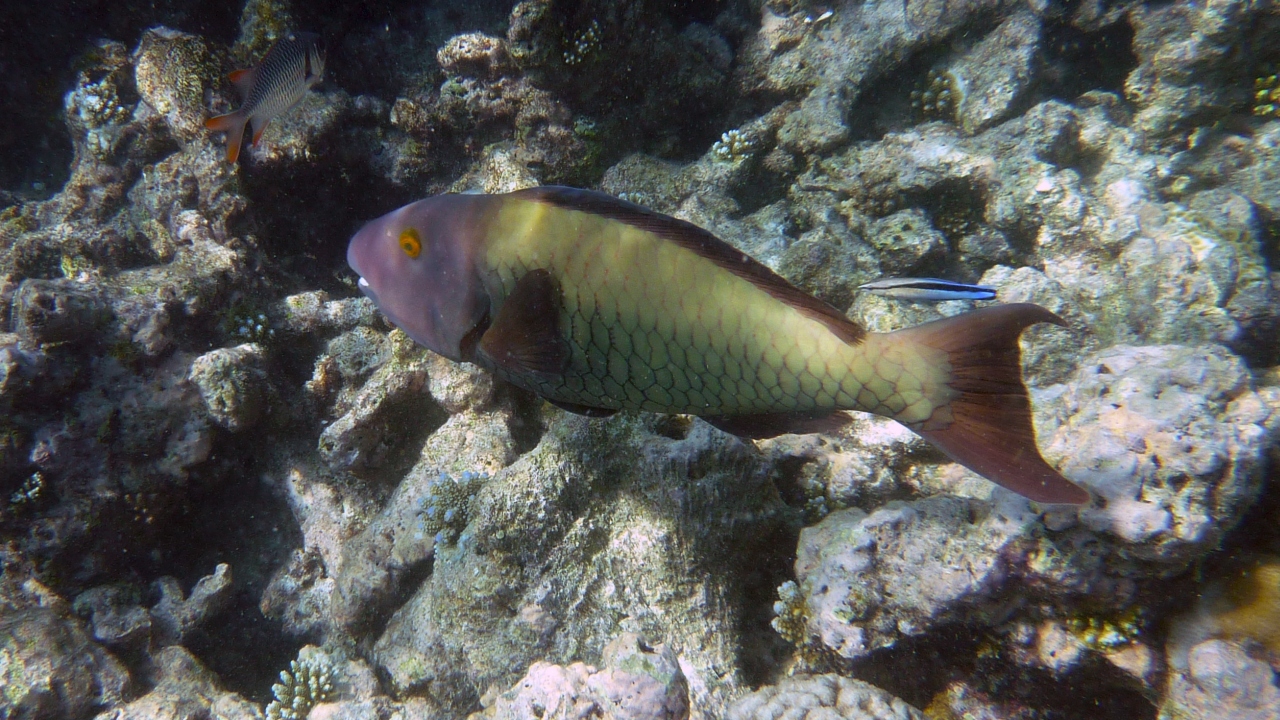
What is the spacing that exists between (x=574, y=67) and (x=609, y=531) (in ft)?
15.3

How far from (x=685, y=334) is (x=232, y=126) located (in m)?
4.33

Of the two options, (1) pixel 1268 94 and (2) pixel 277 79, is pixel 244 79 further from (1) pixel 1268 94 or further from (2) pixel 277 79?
(1) pixel 1268 94

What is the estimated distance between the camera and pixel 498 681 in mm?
3172

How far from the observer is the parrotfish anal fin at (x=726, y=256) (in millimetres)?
1696

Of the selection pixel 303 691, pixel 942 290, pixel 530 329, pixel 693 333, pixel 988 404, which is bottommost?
pixel 303 691

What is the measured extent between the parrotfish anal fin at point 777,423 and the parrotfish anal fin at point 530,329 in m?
0.64

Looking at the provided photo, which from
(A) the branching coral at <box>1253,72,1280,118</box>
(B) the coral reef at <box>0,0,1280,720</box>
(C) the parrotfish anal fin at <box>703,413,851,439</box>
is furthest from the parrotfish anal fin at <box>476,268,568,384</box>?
(A) the branching coral at <box>1253,72,1280,118</box>

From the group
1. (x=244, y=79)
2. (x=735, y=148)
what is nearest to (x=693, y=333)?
(x=244, y=79)

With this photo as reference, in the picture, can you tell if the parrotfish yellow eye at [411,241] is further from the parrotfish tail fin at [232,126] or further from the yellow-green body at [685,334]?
the parrotfish tail fin at [232,126]

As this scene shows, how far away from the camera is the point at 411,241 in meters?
1.93

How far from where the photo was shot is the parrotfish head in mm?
1895

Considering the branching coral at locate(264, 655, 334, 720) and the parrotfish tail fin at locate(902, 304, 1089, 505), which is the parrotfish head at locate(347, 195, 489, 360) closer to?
the parrotfish tail fin at locate(902, 304, 1089, 505)

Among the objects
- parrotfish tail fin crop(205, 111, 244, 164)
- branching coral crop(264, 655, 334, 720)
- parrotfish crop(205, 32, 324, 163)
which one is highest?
parrotfish crop(205, 32, 324, 163)

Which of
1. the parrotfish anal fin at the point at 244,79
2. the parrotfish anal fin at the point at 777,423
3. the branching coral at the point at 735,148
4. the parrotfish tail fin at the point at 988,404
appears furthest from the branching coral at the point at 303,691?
the branching coral at the point at 735,148
